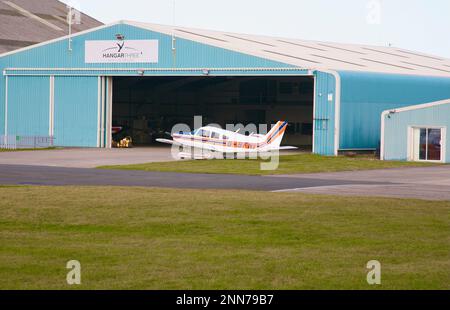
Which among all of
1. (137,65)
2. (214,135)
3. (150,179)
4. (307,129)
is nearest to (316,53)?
(307,129)

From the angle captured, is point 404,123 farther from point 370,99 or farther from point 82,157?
point 82,157

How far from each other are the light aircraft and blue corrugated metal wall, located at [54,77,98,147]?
400 inches

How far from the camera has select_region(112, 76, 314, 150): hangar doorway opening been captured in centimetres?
7656

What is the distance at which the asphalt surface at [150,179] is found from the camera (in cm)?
3412

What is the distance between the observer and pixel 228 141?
2041 inches

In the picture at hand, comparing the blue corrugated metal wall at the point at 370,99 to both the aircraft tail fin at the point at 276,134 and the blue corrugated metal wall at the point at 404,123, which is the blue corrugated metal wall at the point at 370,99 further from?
the aircraft tail fin at the point at 276,134

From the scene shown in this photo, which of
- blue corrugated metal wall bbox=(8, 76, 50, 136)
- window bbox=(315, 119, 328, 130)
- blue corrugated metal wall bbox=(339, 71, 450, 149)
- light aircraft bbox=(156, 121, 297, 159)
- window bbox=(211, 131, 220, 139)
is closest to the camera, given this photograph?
light aircraft bbox=(156, 121, 297, 159)

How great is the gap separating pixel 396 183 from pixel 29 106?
34.3 meters

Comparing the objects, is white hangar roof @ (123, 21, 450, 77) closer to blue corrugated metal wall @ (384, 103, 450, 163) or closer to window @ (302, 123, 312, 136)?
blue corrugated metal wall @ (384, 103, 450, 163)

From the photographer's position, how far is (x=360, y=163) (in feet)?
162

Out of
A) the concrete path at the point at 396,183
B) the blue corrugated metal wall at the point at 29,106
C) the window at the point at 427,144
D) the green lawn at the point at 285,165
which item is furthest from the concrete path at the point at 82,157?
the window at the point at 427,144

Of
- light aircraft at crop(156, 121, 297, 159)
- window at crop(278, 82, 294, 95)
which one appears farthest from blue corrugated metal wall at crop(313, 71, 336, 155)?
window at crop(278, 82, 294, 95)

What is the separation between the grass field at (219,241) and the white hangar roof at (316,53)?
31.6m

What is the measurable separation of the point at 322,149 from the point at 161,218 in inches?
1346
